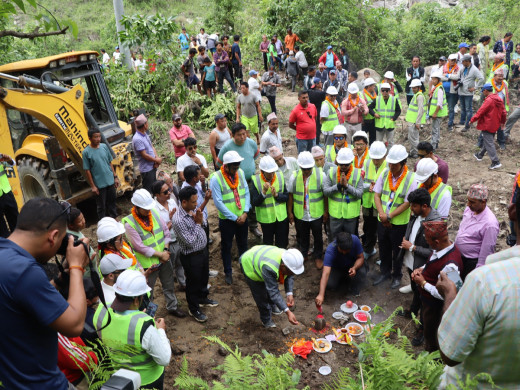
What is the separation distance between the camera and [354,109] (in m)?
9.34

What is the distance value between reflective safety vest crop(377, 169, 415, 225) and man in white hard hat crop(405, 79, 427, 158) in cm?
464

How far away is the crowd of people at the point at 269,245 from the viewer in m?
2.05

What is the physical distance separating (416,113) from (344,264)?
5.65 meters

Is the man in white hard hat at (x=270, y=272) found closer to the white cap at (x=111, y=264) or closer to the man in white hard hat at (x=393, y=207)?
the white cap at (x=111, y=264)

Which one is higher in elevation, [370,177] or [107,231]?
[107,231]

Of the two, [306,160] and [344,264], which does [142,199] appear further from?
[344,264]

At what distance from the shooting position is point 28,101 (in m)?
6.34

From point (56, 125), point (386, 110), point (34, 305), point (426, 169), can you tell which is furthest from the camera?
point (386, 110)

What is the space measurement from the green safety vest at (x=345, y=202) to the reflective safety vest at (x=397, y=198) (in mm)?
414

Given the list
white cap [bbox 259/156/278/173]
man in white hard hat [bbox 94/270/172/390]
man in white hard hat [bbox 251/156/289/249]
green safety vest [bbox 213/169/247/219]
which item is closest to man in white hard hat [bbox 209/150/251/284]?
green safety vest [bbox 213/169/247/219]

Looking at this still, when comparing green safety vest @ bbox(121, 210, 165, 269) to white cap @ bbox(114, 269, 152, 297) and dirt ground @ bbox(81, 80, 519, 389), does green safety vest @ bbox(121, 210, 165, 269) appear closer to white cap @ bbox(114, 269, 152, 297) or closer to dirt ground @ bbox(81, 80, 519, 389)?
dirt ground @ bbox(81, 80, 519, 389)

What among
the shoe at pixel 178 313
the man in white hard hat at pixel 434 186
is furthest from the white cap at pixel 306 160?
the shoe at pixel 178 313

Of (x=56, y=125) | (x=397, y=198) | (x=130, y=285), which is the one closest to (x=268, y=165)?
(x=397, y=198)

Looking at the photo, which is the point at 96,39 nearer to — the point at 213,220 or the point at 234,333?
the point at 213,220
